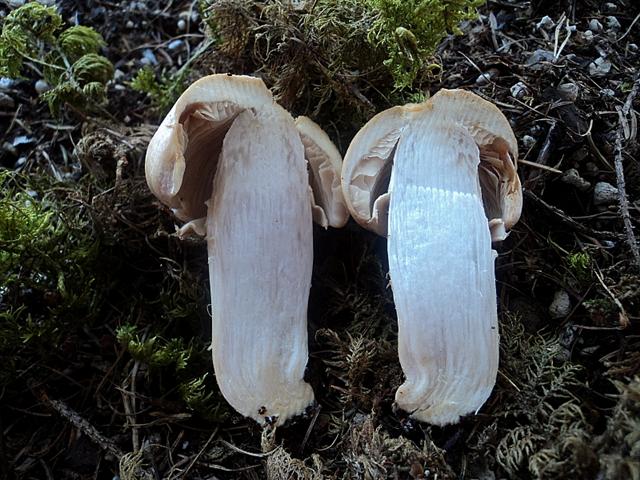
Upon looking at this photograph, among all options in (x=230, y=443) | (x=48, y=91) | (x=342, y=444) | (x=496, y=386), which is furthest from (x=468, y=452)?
(x=48, y=91)

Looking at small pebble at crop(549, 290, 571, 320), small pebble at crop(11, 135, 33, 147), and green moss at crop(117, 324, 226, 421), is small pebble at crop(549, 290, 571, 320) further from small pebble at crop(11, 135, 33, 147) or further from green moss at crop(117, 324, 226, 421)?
small pebble at crop(11, 135, 33, 147)

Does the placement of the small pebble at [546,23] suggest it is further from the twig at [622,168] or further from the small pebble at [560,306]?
the small pebble at [560,306]

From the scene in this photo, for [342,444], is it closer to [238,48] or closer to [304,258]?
[304,258]

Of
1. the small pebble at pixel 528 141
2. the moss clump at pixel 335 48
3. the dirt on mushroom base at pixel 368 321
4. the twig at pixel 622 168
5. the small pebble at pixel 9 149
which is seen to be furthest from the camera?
the small pebble at pixel 9 149

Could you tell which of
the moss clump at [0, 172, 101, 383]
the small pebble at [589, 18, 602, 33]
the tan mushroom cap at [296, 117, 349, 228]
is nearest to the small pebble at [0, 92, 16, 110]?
the moss clump at [0, 172, 101, 383]

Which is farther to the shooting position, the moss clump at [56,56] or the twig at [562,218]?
the moss clump at [56,56]

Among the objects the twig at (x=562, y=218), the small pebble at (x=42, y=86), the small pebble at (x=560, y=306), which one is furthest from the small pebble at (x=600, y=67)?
the small pebble at (x=42, y=86)

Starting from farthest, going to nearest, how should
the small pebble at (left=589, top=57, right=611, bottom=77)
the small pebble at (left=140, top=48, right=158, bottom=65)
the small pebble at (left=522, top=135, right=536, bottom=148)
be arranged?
the small pebble at (left=140, top=48, right=158, bottom=65), the small pebble at (left=589, top=57, right=611, bottom=77), the small pebble at (left=522, top=135, right=536, bottom=148)
